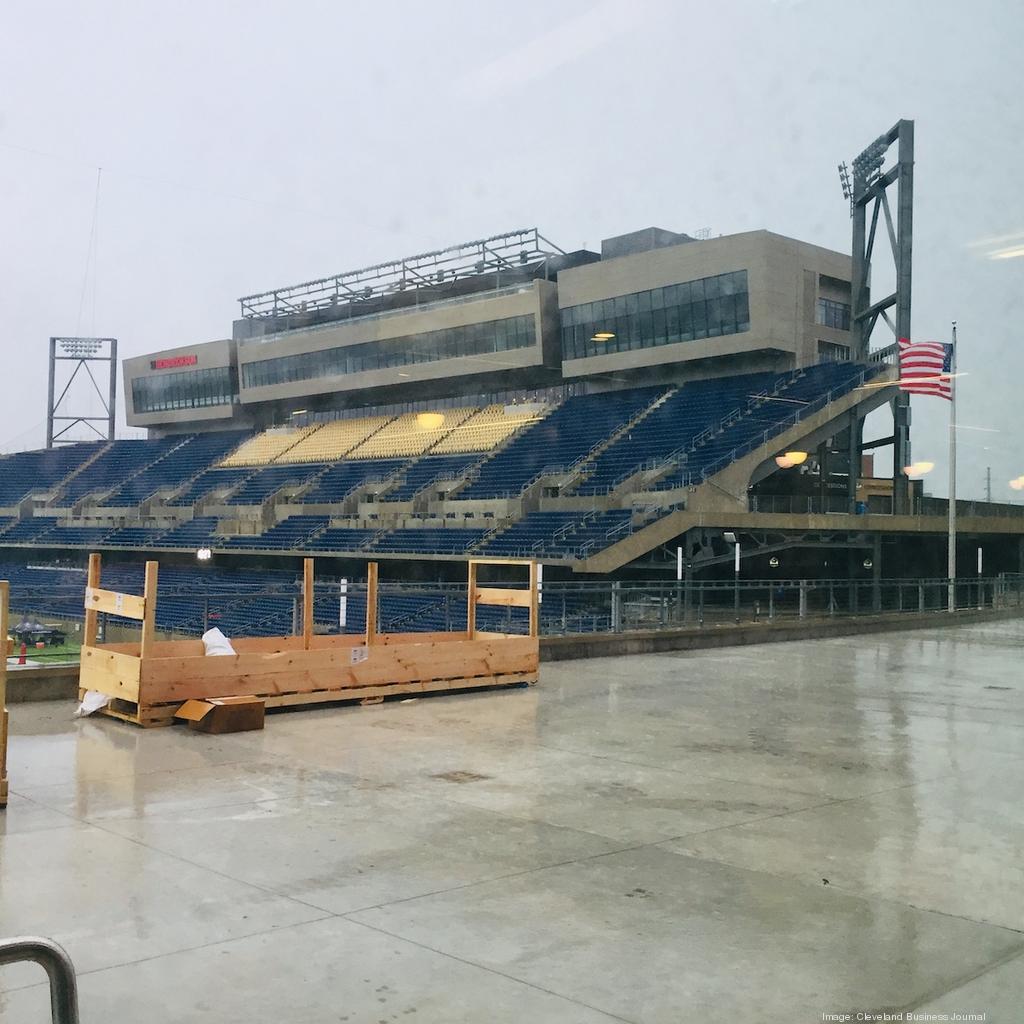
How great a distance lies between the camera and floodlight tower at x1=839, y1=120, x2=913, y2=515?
129 feet

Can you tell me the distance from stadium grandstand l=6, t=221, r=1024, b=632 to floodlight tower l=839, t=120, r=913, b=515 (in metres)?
1.14

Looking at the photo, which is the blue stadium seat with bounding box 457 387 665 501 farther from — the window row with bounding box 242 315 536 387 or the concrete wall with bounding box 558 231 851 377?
the window row with bounding box 242 315 536 387

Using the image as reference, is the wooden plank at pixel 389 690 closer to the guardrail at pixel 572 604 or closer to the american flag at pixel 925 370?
A: the guardrail at pixel 572 604

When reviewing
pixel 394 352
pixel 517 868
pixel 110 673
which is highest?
pixel 394 352

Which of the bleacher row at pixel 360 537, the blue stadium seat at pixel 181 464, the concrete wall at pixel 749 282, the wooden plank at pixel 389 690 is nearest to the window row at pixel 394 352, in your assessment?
the concrete wall at pixel 749 282

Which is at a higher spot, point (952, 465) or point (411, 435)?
point (411, 435)

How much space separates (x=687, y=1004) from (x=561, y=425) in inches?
1620

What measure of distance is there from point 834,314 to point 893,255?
4.84m

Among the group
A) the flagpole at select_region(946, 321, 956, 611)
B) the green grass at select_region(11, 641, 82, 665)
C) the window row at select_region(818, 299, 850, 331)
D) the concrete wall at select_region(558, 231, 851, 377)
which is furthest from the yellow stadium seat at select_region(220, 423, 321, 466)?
the green grass at select_region(11, 641, 82, 665)

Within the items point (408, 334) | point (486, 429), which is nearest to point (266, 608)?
point (486, 429)

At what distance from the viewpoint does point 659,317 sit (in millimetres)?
43469

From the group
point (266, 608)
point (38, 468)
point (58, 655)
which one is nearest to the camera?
point (58, 655)

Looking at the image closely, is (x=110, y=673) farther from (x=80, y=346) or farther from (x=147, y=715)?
(x=80, y=346)

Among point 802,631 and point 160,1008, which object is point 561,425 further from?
point 160,1008
